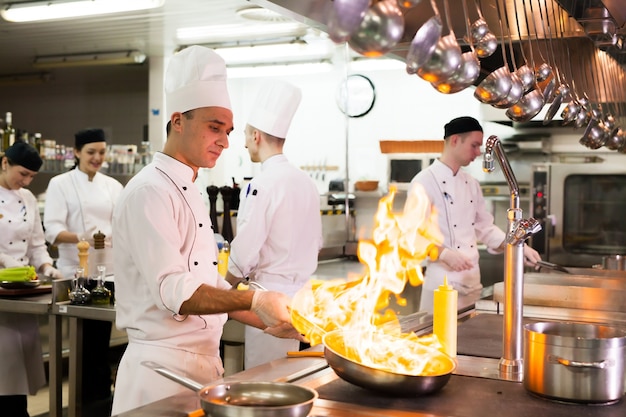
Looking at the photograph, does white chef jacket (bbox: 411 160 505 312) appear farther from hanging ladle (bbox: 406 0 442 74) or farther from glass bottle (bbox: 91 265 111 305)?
hanging ladle (bbox: 406 0 442 74)

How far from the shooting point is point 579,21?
2695 mm

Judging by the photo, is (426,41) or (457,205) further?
(457,205)

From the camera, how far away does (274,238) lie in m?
3.59

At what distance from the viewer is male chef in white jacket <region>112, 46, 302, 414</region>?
2.04 metres

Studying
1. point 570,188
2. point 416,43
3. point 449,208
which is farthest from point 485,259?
point 416,43

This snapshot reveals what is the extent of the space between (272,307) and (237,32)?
20.5 feet

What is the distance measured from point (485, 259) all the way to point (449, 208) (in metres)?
2.09

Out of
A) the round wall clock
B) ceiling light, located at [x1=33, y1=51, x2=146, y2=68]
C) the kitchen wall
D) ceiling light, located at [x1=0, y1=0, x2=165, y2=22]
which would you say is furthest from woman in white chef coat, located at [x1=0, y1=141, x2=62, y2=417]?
ceiling light, located at [x1=33, y1=51, x2=146, y2=68]

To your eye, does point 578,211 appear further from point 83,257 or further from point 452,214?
point 83,257

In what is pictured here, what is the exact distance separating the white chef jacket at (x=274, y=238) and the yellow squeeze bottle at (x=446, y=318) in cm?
163

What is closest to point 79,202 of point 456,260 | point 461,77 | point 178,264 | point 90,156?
point 90,156

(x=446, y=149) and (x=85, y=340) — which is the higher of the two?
(x=446, y=149)

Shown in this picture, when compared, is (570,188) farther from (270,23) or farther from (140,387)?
(140,387)

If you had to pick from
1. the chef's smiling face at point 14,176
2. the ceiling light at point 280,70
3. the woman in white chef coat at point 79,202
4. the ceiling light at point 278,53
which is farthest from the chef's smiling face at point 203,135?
the ceiling light at point 280,70
